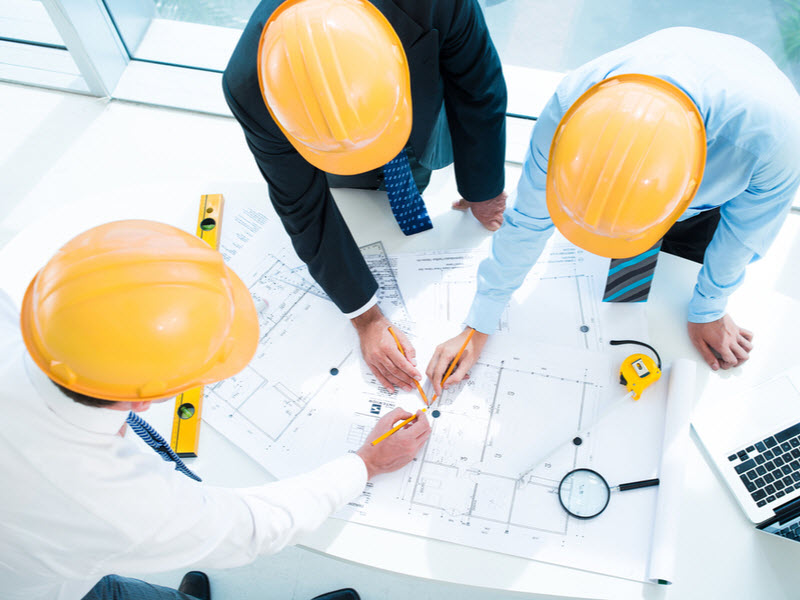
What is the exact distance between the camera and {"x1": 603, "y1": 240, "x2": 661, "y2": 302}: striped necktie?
1322mm

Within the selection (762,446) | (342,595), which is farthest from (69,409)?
→ (762,446)

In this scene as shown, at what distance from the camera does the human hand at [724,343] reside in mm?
1255

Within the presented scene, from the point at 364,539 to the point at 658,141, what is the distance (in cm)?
87

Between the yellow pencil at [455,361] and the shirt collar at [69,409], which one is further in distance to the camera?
the yellow pencil at [455,361]

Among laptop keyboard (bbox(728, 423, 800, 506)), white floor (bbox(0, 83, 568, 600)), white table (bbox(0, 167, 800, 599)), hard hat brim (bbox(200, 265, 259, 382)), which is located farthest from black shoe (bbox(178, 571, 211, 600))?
laptop keyboard (bbox(728, 423, 800, 506))

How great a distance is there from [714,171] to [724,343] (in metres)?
0.42

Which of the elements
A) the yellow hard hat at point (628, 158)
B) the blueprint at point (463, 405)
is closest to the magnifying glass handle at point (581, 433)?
the blueprint at point (463, 405)

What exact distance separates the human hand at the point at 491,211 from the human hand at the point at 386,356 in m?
0.38

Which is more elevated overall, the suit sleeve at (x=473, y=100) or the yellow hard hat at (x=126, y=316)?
the yellow hard hat at (x=126, y=316)

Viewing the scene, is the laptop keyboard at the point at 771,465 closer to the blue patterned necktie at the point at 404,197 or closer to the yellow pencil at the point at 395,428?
the yellow pencil at the point at 395,428

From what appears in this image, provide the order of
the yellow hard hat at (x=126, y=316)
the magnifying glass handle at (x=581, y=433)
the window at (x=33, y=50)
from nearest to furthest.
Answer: the yellow hard hat at (x=126, y=316), the magnifying glass handle at (x=581, y=433), the window at (x=33, y=50)

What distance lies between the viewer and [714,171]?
102 centimetres

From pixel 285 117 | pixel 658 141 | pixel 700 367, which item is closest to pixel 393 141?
pixel 285 117

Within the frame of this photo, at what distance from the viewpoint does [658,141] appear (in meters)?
0.81
